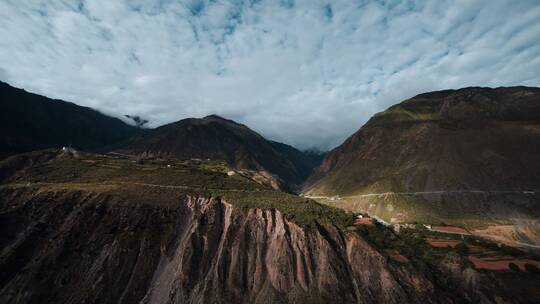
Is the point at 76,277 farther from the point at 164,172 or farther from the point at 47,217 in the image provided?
the point at 164,172

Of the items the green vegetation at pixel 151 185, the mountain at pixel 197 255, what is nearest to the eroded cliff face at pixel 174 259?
the mountain at pixel 197 255

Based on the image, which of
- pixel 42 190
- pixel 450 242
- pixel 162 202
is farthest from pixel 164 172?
pixel 450 242

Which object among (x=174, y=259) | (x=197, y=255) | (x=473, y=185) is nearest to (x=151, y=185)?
(x=174, y=259)

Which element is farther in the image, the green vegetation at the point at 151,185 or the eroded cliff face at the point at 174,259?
the green vegetation at the point at 151,185

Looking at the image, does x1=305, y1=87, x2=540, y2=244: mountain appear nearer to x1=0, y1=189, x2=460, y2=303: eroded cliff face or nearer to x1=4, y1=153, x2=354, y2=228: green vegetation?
x1=4, y1=153, x2=354, y2=228: green vegetation

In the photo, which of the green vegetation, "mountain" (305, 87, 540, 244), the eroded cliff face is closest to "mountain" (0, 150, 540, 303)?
the eroded cliff face

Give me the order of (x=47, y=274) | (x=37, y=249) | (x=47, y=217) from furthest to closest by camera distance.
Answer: (x=47, y=217) < (x=37, y=249) < (x=47, y=274)

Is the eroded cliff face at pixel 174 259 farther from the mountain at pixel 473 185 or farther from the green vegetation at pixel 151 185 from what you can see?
the mountain at pixel 473 185
